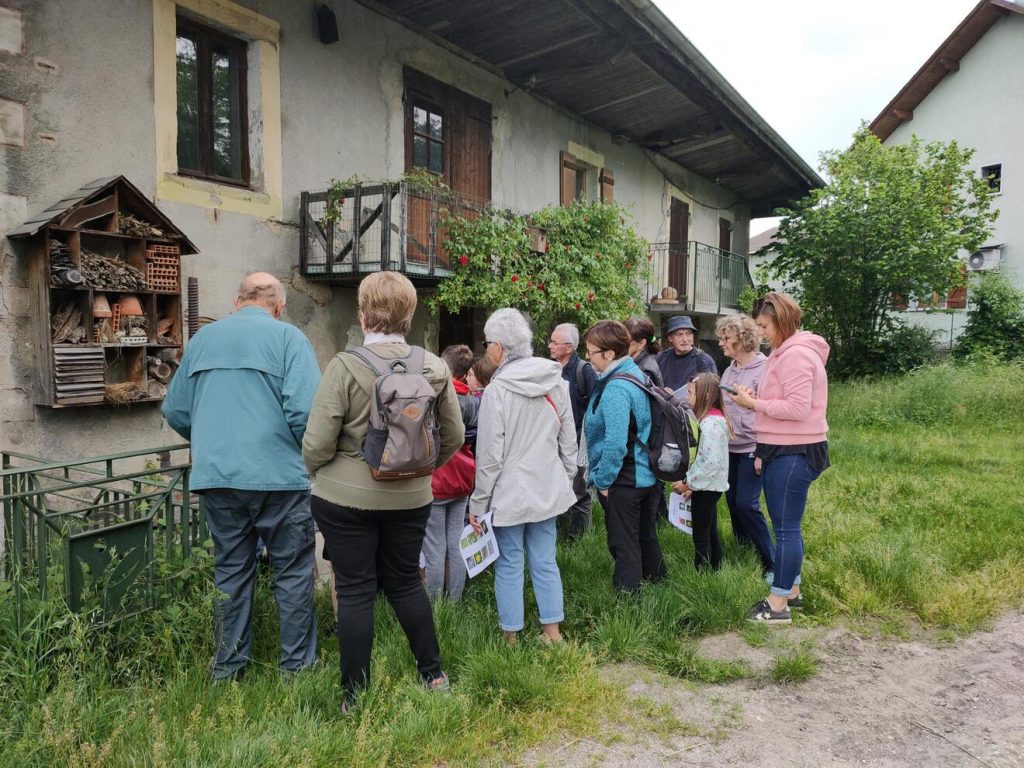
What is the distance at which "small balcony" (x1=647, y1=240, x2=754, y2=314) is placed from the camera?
41.7 feet

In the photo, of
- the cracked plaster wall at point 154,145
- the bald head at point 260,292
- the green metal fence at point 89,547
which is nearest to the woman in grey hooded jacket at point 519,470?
the bald head at point 260,292

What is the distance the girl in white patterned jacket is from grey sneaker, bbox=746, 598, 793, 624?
49 centimetres

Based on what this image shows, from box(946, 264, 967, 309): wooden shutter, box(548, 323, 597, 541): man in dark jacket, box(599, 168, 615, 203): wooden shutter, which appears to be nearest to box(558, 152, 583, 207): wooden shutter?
box(599, 168, 615, 203): wooden shutter

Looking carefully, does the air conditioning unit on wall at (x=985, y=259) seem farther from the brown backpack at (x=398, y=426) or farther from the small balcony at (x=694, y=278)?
the brown backpack at (x=398, y=426)

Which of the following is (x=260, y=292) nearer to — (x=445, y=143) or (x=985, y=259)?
(x=445, y=143)

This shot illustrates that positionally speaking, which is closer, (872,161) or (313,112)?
(313,112)

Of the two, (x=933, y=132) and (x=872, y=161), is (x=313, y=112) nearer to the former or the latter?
(x=872, y=161)

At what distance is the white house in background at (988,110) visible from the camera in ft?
59.5

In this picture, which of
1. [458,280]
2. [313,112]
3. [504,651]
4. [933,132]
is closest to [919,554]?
[504,651]

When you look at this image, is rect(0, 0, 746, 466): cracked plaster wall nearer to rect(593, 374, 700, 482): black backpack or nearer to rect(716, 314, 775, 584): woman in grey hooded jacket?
rect(593, 374, 700, 482): black backpack

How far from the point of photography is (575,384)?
17.0 ft

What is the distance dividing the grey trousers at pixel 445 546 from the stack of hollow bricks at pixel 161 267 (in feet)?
9.73

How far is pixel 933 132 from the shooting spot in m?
20.1

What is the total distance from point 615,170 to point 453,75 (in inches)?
167
